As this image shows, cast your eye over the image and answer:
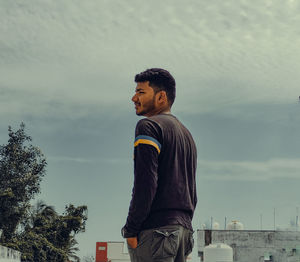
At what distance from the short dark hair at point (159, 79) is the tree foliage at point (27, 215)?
39542mm

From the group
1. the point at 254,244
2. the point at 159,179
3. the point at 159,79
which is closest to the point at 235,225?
the point at 254,244

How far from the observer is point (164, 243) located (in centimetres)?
337

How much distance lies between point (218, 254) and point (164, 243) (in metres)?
41.0

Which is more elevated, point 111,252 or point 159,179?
point 159,179

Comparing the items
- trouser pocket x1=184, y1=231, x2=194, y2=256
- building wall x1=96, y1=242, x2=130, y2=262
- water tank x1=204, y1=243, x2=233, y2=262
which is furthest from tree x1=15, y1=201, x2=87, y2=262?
trouser pocket x1=184, y1=231, x2=194, y2=256

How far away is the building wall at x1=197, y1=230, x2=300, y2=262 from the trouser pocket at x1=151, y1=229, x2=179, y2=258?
164 ft

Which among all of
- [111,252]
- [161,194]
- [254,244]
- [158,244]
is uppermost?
[161,194]

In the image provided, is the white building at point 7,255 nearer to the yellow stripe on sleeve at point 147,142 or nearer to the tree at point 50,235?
the tree at point 50,235

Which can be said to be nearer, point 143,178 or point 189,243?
point 143,178

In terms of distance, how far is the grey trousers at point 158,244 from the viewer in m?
3.36

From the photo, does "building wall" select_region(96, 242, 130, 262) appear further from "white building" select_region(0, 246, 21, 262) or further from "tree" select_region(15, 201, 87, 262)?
"white building" select_region(0, 246, 21, 262)

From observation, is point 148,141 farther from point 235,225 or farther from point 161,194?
point 235,225

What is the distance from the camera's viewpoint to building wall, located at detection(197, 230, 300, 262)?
51.9m

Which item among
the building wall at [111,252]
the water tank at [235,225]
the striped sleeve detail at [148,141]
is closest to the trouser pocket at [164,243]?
the striped sleeve detail at [148,141]
